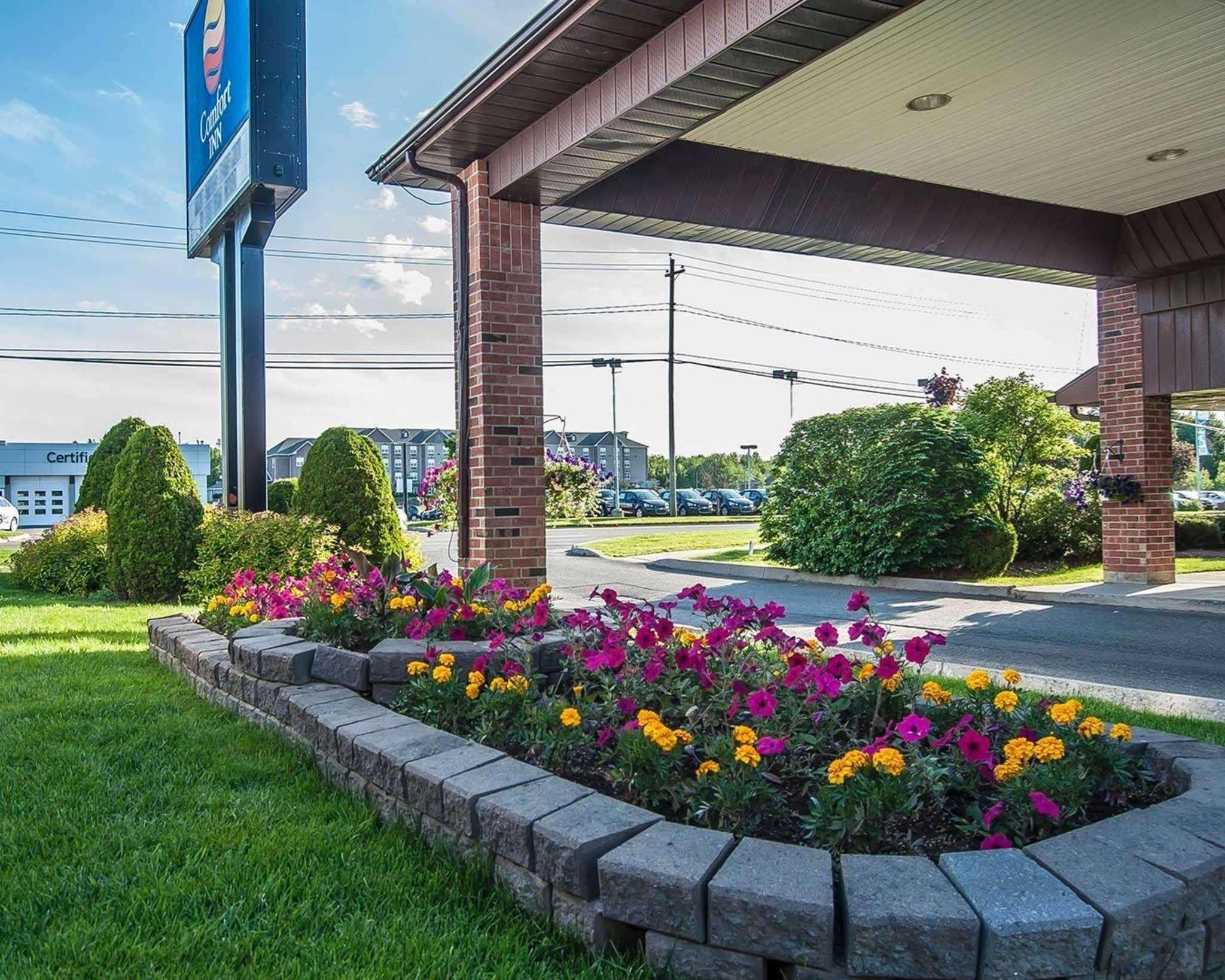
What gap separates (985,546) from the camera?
11.8 m

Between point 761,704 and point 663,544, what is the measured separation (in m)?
16.6

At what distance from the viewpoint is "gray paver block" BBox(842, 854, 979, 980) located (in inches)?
73.0

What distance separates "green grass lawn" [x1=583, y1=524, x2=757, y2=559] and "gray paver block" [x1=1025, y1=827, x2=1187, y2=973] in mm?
14726

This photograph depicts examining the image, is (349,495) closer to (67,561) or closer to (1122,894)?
(67,561)

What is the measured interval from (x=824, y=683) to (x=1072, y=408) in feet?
50.0

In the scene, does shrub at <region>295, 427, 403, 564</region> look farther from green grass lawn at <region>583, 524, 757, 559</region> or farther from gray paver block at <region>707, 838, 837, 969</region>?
gray paver block at <region>707, 838, 837, 969</region>

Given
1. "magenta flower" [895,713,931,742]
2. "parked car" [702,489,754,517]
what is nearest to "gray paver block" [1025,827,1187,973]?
"magenta flower" [895,713,931,742]

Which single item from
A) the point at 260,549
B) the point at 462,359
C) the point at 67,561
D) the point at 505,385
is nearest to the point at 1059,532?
the point at 505,385

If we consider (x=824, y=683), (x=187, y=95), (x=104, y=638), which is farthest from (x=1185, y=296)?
(x=187, y=95)

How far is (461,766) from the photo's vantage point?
279cm

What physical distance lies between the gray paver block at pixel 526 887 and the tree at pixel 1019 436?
39.3 feet

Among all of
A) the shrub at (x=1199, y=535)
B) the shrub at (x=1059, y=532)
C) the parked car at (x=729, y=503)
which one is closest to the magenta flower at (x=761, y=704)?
the shrub at (x=1059, y=532)

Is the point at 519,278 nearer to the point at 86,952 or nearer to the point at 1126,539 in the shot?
the point at 86,952

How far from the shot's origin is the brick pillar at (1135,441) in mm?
10117
